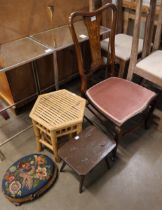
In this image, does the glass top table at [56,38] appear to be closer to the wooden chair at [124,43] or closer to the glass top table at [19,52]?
the glass top table at [19,52]

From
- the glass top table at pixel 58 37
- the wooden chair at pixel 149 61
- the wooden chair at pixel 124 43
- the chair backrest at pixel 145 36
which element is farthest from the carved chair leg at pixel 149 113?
the glass top table at pixel 58 37

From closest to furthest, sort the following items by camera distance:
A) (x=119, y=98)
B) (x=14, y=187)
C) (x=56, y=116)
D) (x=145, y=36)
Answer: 1. (x=14, y=187)
2. (x=56, y=116)
3. (x=119, y=98)
4. (x=145, y=36)

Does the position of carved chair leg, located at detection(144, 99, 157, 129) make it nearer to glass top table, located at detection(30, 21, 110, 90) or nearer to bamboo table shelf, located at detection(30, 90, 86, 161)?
bamboo table shelf, located at detection(30, 90, 86, 161)

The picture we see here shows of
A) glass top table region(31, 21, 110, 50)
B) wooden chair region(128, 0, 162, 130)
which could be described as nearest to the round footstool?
glass top table region(31, 21, 110, 50)

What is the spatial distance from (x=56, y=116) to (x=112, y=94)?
19.3 inches

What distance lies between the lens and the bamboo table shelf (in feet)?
4.75

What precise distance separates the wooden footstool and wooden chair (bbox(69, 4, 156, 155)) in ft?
0.44

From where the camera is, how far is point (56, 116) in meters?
1.50

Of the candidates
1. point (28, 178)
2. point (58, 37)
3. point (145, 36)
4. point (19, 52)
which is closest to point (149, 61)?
point (145, 36)

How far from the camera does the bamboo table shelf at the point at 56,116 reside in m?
1.45

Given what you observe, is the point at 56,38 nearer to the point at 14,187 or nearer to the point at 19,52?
the point at 19,52

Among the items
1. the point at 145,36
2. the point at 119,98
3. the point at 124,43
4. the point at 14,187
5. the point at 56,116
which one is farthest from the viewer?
the point at 124,43

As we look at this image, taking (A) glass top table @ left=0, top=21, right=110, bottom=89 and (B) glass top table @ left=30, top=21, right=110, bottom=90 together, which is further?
(B) glass top table @ left=30, top=21, right=110, bottom=90

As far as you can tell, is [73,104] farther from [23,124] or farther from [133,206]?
[133,206]
